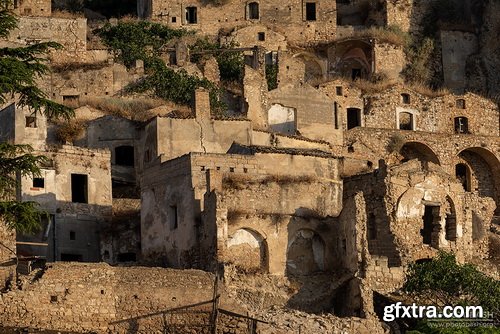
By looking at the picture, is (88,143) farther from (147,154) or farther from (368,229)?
(368,229)

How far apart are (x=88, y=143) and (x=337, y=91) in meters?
12.5

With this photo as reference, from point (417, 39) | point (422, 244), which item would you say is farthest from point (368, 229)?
point (417, 39)

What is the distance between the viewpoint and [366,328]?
1847 inches

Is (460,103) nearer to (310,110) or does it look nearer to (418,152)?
(418,152)

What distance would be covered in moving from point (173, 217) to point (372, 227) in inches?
278

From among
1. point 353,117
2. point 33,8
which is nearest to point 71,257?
point 353,117

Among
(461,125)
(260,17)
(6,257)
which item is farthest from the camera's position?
(260,17)

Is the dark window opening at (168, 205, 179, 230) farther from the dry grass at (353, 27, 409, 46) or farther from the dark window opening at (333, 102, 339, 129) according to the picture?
the dry grass at (353, 27, 409, 46)

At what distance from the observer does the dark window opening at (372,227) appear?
5453cm

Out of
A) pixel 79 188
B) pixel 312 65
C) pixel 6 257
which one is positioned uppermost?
pixel 312 65

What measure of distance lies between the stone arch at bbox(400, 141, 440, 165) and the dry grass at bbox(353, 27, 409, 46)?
8.60 meters

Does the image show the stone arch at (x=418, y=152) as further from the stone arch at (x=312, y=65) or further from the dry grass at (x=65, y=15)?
the dry grass at (x=65, y=15)

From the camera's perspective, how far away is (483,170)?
2778 inches

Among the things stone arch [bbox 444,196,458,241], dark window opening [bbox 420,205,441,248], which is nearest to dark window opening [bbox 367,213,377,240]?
dark window opening [bbox 420,205,441,248]
